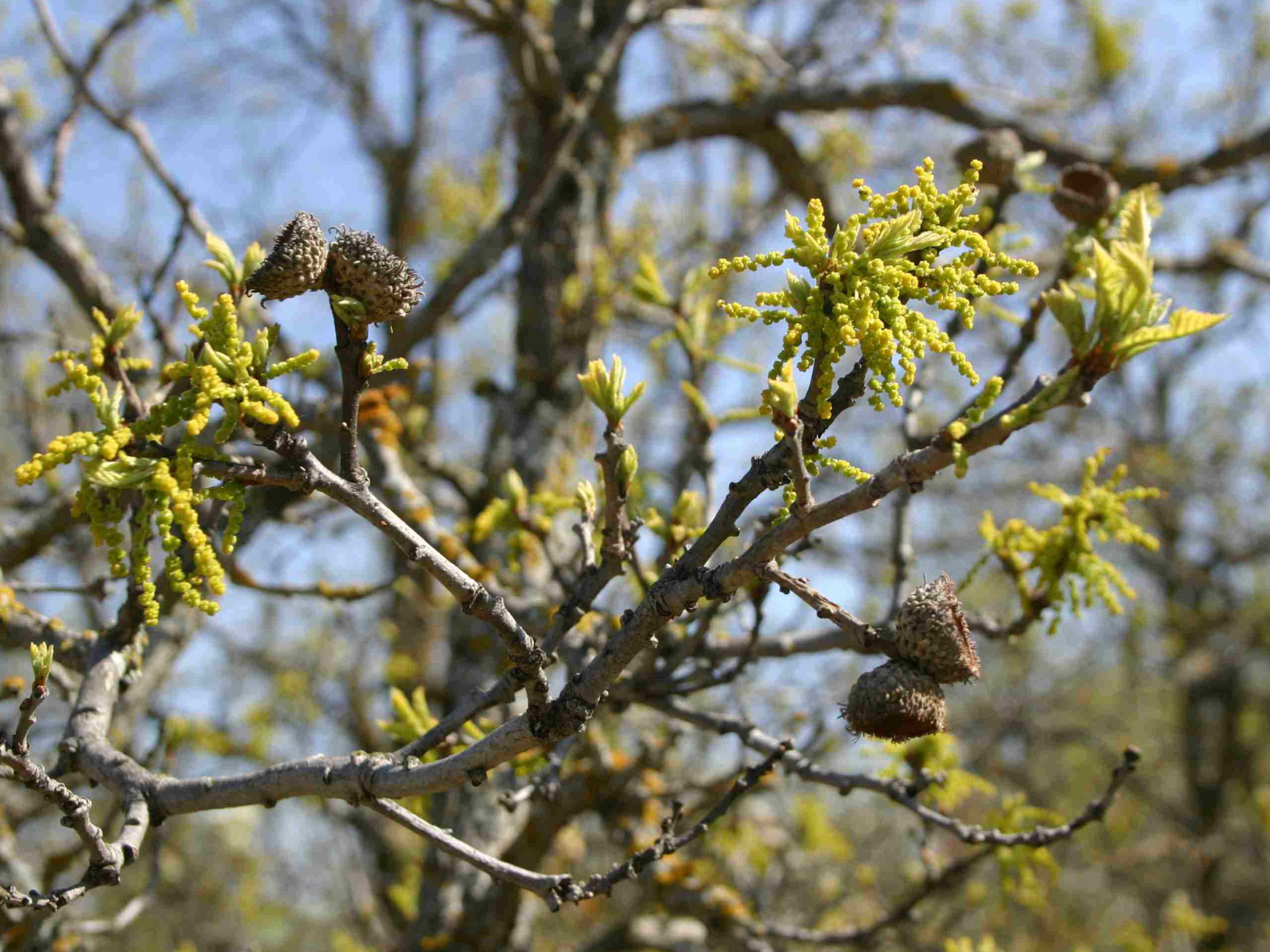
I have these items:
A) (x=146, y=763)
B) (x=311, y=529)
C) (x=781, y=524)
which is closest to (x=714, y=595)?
(x=781, y=524)

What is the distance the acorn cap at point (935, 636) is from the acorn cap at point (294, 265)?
1.21 metres

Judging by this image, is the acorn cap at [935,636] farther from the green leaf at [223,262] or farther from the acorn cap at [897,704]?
the green leaf at [223,262]

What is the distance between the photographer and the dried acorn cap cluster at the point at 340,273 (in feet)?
5.75

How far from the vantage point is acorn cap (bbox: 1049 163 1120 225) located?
Result: 10.7 ft

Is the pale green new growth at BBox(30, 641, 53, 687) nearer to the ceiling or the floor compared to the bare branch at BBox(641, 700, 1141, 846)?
nearer to the floor

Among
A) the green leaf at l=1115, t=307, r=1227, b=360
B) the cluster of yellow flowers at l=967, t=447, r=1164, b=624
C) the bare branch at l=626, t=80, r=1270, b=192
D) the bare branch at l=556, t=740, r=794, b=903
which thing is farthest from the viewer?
the bare branch at l=626, t=80, r=1270, b=192

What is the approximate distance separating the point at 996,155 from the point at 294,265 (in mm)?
2459

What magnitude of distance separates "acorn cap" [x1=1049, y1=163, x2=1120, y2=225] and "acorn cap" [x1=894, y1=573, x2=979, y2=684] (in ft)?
6.24

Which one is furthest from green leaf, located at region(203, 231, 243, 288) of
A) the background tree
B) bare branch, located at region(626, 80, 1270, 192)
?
bare branch, located at region(626, 80, 1270, 192)

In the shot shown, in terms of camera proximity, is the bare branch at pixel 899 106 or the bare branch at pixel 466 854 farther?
the bare branch at pixel 899 106

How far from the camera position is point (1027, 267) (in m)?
1.72

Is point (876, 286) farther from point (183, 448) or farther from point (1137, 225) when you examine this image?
point (183, 448)

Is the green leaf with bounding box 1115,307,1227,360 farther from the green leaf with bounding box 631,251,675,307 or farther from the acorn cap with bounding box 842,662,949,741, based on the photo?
the green leaf with bounding box 631,251,675,307

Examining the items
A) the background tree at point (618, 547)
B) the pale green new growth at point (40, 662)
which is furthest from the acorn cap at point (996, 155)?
the pale green new growth at point (40, 662)
